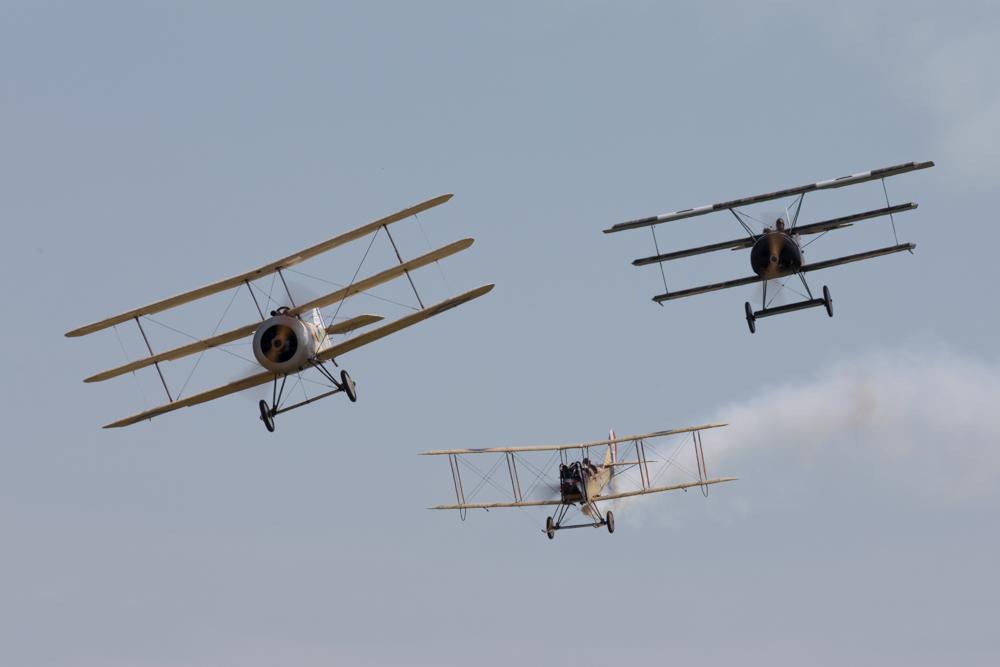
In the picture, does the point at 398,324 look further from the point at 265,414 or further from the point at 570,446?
the point at 570,446

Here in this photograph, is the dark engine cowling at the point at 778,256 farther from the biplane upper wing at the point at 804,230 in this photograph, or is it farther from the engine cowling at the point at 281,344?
the engine cowling at the point at 281,344

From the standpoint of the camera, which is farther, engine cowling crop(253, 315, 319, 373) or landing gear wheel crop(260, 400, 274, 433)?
landing gear wheel crop(260, 400, 274, 433)

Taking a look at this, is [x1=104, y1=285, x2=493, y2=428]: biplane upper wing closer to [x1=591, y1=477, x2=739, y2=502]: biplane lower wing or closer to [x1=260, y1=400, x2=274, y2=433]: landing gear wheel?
[x1=260, y1=400, x2=274, y2=433]: landing gear wheel

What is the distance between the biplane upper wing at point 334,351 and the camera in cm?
3322

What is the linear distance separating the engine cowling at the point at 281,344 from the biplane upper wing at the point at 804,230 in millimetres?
9458

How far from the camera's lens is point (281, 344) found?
3388 cm

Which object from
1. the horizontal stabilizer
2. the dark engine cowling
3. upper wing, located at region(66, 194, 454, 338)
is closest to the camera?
the horizontal stabilizer

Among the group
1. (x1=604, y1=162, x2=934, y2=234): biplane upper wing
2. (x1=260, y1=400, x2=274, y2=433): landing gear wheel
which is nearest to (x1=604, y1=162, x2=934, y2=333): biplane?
(x1=604, y1=162, x2=934, y2=234): biplane upper wing

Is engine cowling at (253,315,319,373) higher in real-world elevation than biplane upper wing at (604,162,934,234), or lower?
lower

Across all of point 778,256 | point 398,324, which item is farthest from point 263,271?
point 778,256

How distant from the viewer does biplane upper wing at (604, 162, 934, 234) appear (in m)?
36.1

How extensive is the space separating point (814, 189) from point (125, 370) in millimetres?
17964

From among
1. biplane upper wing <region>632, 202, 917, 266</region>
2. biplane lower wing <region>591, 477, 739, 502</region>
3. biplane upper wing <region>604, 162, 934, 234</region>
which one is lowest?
biplane lower wing <region>591, 477, 739, 502</region>

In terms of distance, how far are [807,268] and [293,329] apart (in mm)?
12629
